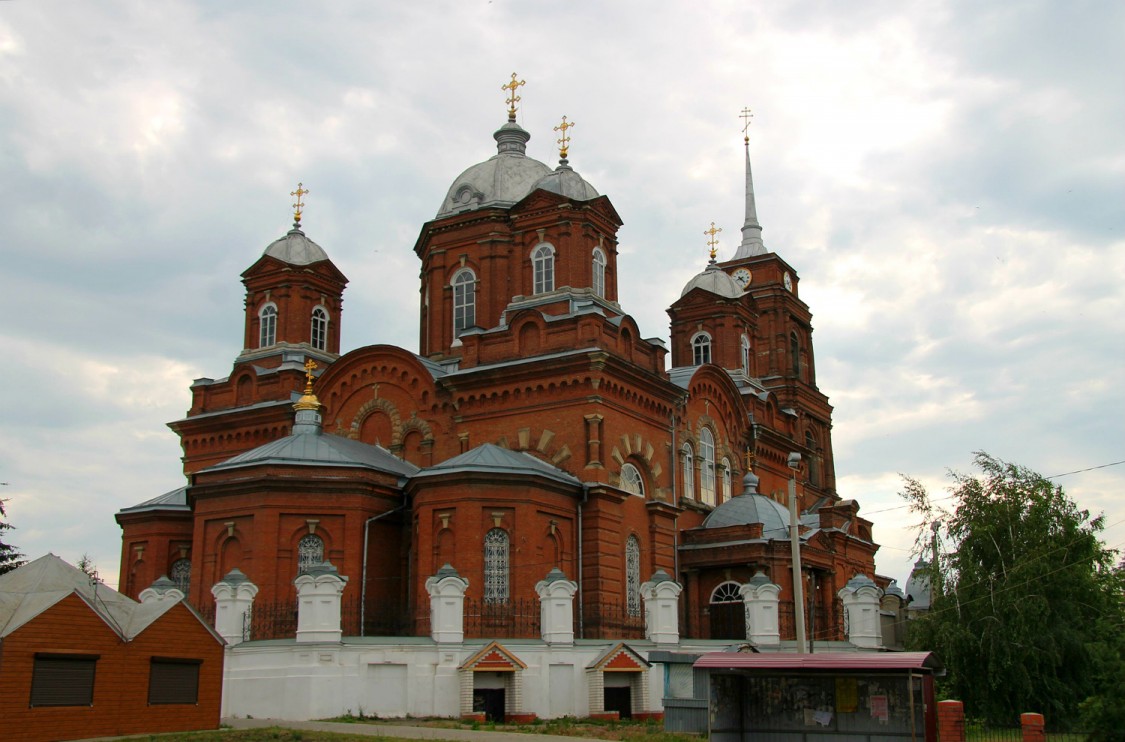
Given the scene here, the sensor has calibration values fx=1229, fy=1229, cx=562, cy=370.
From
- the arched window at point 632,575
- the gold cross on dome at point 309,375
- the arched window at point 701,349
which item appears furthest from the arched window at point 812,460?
the gold cross on dome at point 309,375

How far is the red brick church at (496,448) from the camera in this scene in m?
29.6

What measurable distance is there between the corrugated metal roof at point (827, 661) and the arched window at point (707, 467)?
17.2 meters

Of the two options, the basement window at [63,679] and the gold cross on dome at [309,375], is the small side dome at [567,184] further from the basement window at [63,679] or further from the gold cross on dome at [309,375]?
the basement window at [63,679]

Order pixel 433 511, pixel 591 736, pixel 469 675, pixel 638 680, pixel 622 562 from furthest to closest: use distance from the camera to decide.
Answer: pixel 622 562, pixel 433 511, pixel 638 680, pixel 469 675, pixel 591 736

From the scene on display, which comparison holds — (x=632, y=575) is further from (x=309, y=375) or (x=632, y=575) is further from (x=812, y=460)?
(x=812, y=460)

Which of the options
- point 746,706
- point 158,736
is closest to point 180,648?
point 158,736

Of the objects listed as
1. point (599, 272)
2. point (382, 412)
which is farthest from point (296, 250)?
point (599, 272)

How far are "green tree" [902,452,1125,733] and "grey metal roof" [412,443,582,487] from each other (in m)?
9.25

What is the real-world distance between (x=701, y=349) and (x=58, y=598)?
29654 millimetres

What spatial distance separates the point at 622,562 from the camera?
1241 inches

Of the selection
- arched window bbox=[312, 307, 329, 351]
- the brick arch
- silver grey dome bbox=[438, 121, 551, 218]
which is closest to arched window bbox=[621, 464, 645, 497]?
the brick arch

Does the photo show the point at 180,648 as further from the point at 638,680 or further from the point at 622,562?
the point at 622,562

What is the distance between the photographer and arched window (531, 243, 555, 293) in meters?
36.6

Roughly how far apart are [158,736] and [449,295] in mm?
21076
